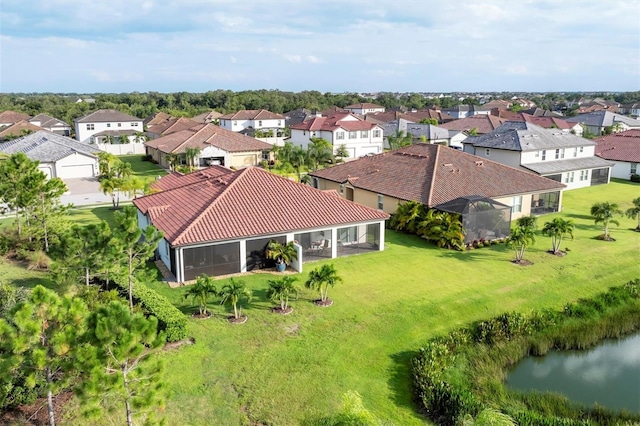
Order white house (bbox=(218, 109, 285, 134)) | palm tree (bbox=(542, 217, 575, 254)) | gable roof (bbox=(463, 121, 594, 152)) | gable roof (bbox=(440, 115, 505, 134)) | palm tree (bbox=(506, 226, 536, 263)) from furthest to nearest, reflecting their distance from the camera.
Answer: white house (bbox=(218, 109, 285, 134))
gable roof (bbox=(440, 115, 505, 134))
gable roof (bbox=(463, 121, 594, 152))
palm tree (bbox=(542, 217, 575, 254))
palm tree (bbox=(506, 226, 536, 263))

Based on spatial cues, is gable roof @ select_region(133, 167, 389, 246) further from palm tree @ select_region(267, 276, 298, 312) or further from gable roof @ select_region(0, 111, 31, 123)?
gable roof @ select_region(0, 111, 31, 123)

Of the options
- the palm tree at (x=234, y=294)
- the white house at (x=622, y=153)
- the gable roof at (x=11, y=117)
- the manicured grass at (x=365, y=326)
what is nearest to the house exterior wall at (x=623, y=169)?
the white house at (x=622, y=153)

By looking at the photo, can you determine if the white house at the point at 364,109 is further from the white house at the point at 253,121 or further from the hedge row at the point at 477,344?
the hedge row at the point at 477,344

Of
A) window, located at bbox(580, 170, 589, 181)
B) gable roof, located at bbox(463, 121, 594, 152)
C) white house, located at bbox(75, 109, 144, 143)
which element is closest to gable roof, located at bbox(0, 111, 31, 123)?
white house, located at bbox(75, 109, 144, 143)

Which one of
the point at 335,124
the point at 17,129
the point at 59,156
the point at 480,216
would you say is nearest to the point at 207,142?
the point at 59,156

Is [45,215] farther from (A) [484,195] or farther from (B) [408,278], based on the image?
(A) [484,195]

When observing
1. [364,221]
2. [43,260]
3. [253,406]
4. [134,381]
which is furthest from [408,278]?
[43,260]
